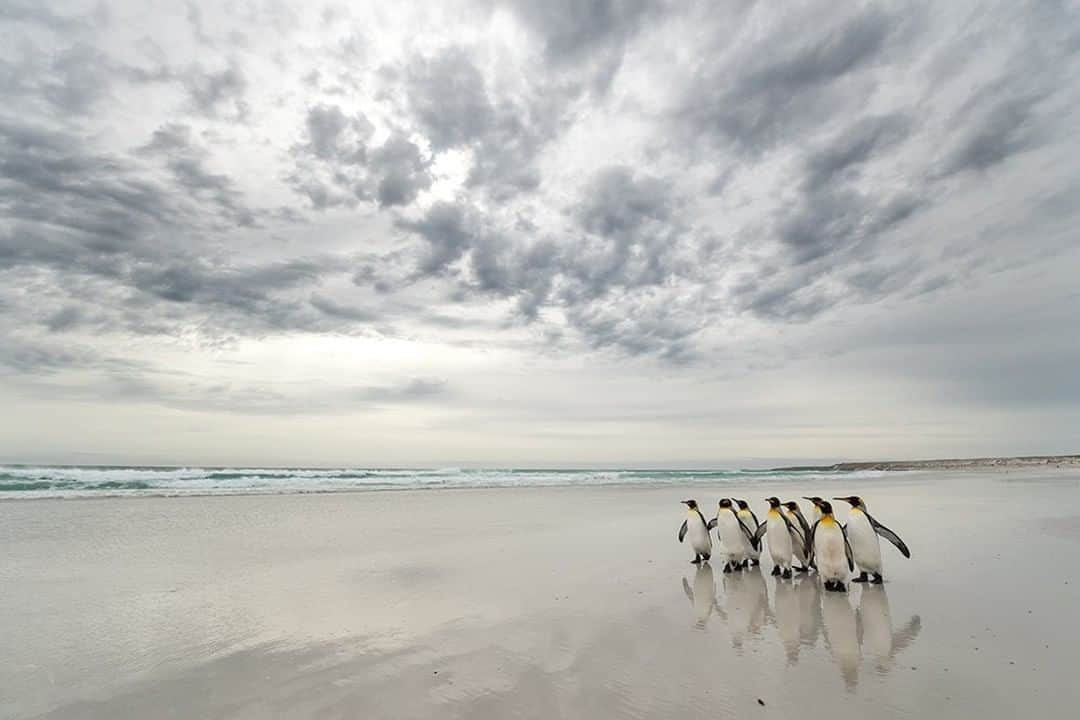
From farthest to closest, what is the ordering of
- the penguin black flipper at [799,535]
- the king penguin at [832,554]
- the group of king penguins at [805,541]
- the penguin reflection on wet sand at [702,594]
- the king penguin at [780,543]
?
the penguin black flipper at [799,535] → the king penguin at [780,543] → the group of king penguins at [805,541] → the king penguin at [832,554] → the penguin reflection on wet sand at [702,594]

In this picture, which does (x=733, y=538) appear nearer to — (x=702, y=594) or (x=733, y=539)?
(x=733, y=539)

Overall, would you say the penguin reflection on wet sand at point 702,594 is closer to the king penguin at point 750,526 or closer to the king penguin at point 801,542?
the king penguin at point 750,526

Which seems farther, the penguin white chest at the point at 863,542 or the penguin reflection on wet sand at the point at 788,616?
the penguin white chest at the point at 863,542

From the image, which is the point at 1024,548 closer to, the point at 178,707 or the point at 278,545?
the point at 178,707

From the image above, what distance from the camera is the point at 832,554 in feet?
21.6

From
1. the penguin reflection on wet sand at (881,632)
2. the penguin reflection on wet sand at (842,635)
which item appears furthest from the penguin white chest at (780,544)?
the penguin reflection on wet sand at (881,632)

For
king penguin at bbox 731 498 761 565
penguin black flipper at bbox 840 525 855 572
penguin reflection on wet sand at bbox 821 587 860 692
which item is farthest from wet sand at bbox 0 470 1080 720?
king penguin at bbox 731 498 761 565

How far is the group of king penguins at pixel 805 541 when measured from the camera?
261 inches

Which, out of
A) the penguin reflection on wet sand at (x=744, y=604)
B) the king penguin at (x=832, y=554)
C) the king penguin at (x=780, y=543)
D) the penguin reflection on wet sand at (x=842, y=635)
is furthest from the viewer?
the king penguin at (x=780, y=543)

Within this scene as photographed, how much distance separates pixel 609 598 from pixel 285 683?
320cm

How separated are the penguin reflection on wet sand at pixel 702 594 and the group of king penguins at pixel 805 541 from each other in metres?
0.42

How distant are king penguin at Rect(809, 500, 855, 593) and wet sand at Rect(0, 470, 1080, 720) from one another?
209 mm

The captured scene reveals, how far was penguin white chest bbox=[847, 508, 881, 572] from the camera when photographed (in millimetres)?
6748

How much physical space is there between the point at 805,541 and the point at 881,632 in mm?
2780
